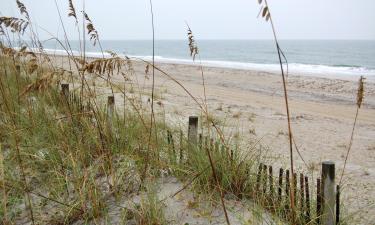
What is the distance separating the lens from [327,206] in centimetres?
247

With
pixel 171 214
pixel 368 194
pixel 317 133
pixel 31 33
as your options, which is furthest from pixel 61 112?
pixel 317 133

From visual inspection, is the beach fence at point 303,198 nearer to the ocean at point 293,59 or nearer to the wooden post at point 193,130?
the wooden post at point 193,130

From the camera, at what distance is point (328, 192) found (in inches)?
96.7

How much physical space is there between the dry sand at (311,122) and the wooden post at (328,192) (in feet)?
0.63

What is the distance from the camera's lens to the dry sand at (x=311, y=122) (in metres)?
4.63

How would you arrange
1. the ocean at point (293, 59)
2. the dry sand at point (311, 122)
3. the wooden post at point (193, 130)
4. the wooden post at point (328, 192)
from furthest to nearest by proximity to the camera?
the ocean at point (293, 59) → the dry sand at point (311, 122) → the wooden post at point (193, 130) → the wooden post at point (328, 192)

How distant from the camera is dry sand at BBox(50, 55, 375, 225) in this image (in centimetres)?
463

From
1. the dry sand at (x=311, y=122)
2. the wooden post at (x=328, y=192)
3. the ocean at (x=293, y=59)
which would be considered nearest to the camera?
the wooden post at (x=328, y=192)

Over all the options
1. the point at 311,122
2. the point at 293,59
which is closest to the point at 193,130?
the point at 311,122

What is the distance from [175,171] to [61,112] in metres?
1.91

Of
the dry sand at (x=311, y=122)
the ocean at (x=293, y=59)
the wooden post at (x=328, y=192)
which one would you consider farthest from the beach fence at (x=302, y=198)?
the ocean at (x=293, y=59)

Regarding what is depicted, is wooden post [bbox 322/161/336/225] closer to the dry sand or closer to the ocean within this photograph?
the dry sand

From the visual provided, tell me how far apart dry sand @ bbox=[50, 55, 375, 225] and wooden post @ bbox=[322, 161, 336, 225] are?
19cm

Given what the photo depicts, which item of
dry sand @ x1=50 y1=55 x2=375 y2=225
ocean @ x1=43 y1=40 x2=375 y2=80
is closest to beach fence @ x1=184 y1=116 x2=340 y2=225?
dry sand @ x1=50 y1=55 x2=375 y2=225
